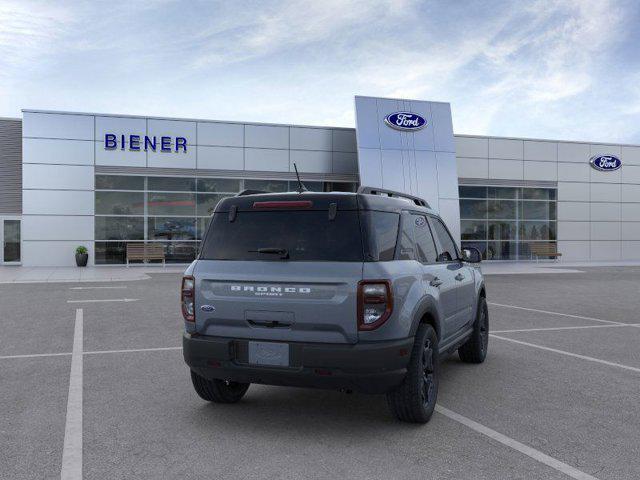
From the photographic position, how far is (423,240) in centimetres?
521

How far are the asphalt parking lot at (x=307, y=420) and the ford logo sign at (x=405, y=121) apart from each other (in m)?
18.7

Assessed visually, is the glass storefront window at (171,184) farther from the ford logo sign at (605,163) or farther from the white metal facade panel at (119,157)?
the ford logo sign at (605,163)

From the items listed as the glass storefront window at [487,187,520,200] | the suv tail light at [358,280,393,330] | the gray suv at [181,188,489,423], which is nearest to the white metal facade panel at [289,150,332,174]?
the glass storefront window at [487,187,520,200]

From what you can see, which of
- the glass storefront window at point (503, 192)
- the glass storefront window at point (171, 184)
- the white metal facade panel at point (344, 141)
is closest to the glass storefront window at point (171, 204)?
the glass storefront window at point (171, 184)

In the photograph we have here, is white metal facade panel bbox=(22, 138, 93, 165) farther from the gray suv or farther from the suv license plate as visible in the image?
the suv license plate

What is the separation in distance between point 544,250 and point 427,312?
89.2 ft

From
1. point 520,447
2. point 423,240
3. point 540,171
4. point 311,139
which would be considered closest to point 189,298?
point 423,240

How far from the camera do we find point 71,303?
12281mm

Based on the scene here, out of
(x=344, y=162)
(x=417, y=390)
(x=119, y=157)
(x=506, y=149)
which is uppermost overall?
(x=506, y=149)

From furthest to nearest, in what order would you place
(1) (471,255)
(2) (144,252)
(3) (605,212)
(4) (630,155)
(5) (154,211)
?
1. (4) (630,155)
2. (3) (605,212)
3. (5) (154,211)
4. (2) (144,252)
5. (1) (471,255)

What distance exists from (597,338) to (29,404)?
7.39 metres

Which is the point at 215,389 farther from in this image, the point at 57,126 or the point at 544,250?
the point at 544,250

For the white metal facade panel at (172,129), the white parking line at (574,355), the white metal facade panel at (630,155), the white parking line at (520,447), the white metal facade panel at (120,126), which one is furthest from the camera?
the white metal facade panel at (630,155)

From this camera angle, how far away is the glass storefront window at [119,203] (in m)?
24.5
